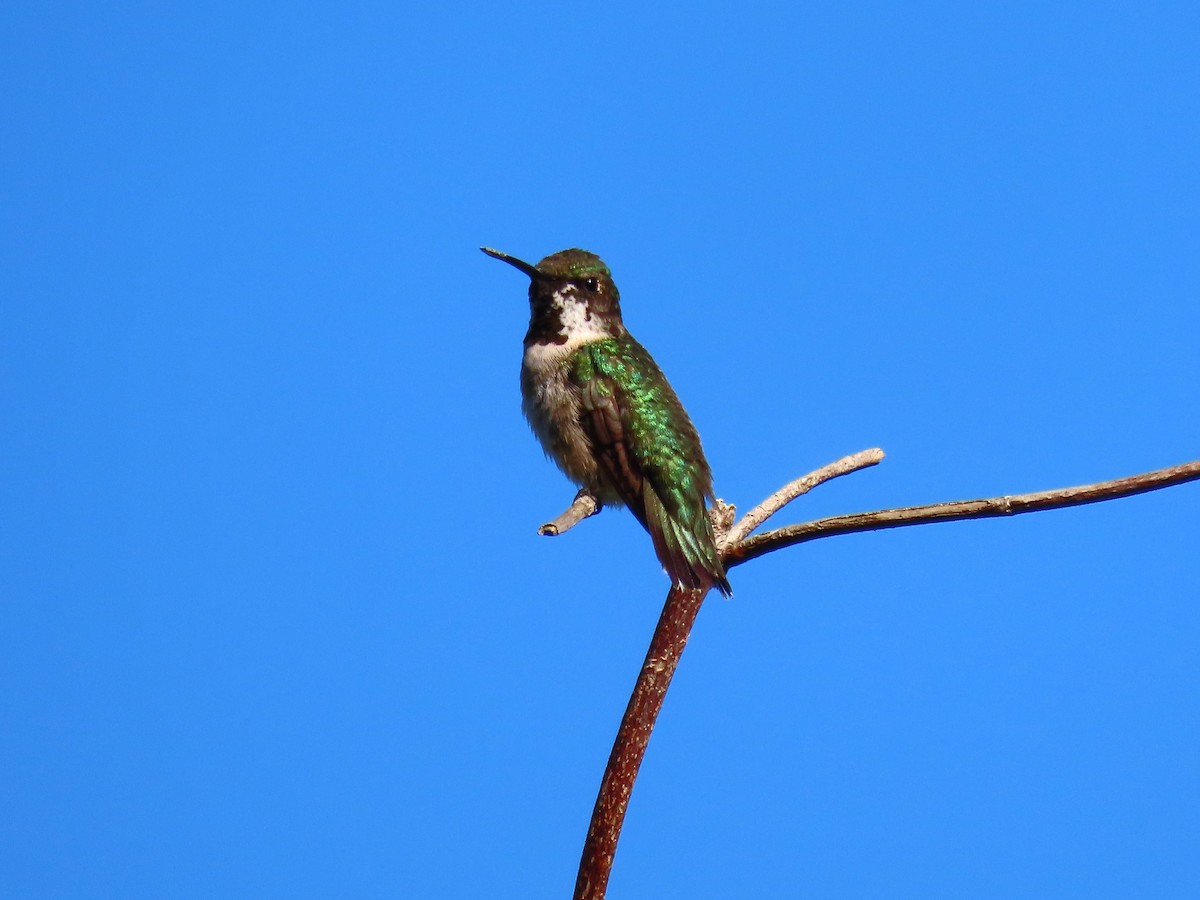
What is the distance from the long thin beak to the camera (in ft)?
19.6

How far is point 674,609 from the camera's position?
13.8ft

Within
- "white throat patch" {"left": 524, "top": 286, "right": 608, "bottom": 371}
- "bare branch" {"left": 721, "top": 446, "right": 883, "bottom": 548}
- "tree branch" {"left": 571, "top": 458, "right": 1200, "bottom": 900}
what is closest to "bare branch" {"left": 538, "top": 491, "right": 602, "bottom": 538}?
"tree branch" {"left": 571, "top": 458, "right": 1200, "bottom": 900}

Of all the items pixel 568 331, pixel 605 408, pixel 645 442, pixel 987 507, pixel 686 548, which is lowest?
pixel 987 507

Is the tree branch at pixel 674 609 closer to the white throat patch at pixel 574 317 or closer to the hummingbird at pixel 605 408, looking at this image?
the hummingbird at pixel 605 408

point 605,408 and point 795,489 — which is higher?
point 605,408

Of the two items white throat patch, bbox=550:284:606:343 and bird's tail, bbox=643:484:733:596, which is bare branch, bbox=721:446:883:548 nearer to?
bird's tail, bbox=643:484:733:596

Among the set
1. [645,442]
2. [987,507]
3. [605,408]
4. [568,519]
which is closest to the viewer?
[987,507]

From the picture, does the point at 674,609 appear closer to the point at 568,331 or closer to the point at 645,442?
the point at 645,442

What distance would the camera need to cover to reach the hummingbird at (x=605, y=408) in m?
5.27

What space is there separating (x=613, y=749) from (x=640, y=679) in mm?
238

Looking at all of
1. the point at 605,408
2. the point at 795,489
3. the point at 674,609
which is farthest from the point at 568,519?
the point at 605,408

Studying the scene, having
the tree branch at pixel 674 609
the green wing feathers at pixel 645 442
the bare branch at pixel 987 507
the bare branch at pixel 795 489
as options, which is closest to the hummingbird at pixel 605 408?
the green wing feathers at pixel 645 442

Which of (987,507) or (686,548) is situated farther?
(686,548)

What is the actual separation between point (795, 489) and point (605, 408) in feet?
3.89
